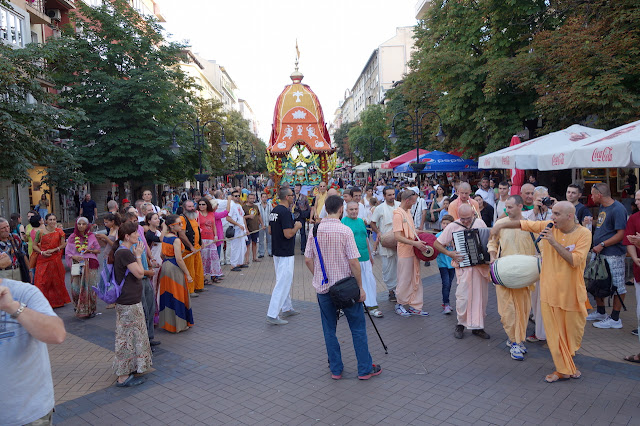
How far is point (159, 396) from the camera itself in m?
5.13

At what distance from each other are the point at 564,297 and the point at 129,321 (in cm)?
471

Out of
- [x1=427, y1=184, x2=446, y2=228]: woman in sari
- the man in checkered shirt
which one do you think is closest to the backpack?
the man in checkered shirt

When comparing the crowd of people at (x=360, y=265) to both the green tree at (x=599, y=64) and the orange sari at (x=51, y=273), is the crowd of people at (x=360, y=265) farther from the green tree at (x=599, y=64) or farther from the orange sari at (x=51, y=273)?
the green tree at (x=599, y=64)

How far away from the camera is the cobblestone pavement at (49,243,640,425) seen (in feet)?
14.9

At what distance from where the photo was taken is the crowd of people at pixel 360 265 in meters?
5.11

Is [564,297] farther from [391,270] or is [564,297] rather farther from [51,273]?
[51,273]

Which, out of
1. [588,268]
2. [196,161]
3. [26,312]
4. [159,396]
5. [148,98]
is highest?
[148,98]

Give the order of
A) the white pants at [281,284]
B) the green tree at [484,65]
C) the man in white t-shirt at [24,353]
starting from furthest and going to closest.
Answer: the green tree at [484,65] → the white pants at [281,284] → the man in white t-shirt at [24,353]

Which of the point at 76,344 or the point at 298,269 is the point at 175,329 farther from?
the point at 298,269

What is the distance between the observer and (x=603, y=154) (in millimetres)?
7117

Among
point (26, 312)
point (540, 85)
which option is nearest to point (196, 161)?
point (540, 85)

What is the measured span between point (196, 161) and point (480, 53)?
15320 millimetres

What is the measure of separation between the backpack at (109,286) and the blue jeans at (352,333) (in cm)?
227

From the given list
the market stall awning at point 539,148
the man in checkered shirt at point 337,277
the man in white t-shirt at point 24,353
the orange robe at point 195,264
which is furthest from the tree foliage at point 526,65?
the man in white t-shirt at point 24,353
